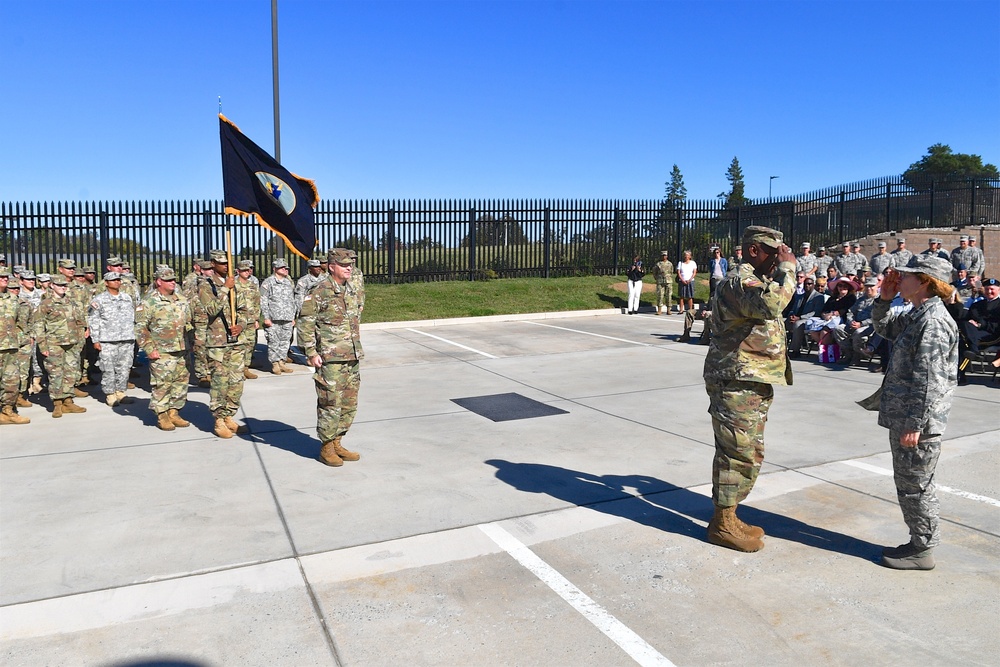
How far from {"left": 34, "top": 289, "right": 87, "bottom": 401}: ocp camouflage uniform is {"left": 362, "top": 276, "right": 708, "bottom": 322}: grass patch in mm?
8962

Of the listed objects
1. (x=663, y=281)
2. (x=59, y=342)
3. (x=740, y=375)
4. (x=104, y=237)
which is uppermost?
(x=104, y=237)

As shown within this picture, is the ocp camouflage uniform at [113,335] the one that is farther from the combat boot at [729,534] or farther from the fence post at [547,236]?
the fence post at [547,236]

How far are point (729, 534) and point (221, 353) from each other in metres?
5.57

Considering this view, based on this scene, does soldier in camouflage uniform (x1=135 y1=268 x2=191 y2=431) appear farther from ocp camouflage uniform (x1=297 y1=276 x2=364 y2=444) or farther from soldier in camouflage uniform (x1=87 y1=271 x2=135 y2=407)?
ocp camouflage uniform (x1=297 y1=276 x2=364 y2=444)

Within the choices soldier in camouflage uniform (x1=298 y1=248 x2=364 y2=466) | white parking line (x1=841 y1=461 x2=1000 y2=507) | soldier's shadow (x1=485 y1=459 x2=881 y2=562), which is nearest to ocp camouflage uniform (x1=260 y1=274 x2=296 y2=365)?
soldier in camouflage uniform (x1=298 y1=248 x2=364 y2=466)

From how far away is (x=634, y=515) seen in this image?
17.5 ft

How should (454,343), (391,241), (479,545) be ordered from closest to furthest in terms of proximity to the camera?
(479,545)
(454,343)
(391,241)

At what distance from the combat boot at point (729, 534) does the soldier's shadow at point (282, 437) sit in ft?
12.0

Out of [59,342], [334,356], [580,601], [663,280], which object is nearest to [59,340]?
[59,342]

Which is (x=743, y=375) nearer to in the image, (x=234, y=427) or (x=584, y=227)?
(x=234, y=427)

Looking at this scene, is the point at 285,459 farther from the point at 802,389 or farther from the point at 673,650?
the point at 802,389

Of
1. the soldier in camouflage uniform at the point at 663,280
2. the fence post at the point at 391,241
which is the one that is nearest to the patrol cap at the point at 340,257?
the soldier in camouflage uniform at the point at 663,280

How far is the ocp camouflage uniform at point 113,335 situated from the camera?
938 cm

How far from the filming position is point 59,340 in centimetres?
913
